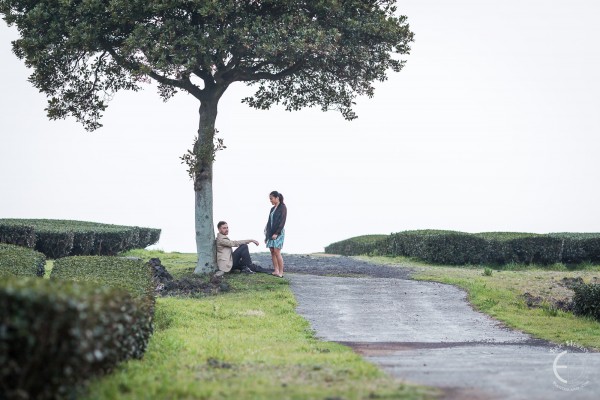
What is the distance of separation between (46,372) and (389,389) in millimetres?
3935

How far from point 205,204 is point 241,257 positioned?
2122 mm

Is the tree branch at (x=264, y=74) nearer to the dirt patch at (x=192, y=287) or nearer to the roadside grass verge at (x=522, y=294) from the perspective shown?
the dirt patch at (x=192, y=287)

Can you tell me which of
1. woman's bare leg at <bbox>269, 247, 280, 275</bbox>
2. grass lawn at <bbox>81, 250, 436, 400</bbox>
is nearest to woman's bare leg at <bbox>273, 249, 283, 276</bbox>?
woman's bare leg at <bbox>269, 247, 280, 275</bbox>

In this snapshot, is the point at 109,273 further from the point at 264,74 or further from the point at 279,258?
the point at 264,74

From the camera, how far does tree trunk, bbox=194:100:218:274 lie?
22.3 m

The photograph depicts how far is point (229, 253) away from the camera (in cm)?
2303

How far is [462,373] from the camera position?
1001 centimetres

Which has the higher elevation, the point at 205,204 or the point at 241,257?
the point at 205,204

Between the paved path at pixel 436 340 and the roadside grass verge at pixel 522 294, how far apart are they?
0.55 meters

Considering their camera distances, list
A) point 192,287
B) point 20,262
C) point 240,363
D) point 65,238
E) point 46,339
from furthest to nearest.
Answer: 1. point 65,238
2. point 192,287
3. point 20,262
4. point 240,363
5. point 46,339

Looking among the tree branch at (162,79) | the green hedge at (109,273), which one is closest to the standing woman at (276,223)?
the green hedge at (109,273)

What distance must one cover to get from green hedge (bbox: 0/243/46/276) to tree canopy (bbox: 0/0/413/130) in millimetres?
4984

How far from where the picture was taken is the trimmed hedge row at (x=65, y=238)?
26578mm

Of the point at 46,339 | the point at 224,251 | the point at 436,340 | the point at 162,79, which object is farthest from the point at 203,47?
the point at 46,339
